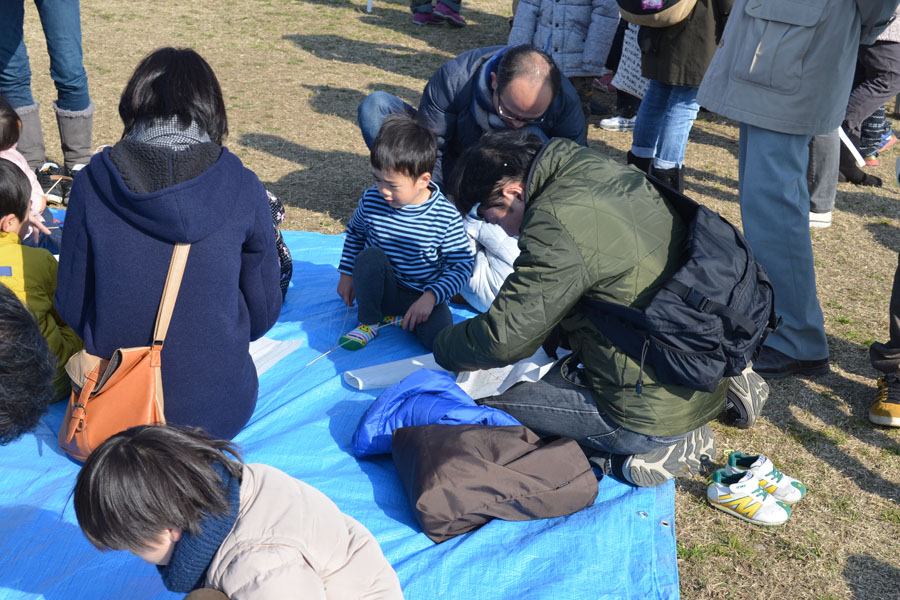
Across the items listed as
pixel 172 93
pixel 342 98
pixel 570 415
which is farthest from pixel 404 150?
pixel 342 98

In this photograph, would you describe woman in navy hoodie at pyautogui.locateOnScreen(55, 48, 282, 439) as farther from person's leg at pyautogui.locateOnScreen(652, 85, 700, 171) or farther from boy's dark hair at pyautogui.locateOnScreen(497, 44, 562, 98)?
person's leg at pyautogui.locateOnScreen(652, 85, 700, 171)

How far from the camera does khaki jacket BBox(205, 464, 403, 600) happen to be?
147cm

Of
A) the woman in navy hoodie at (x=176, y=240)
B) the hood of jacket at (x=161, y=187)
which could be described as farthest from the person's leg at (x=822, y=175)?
the hood of jacket at (x=161, y=187)

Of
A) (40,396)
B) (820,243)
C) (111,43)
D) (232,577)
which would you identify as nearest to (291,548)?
(232,577)

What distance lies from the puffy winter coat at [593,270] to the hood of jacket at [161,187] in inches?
34.6

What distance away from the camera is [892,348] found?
119 inches

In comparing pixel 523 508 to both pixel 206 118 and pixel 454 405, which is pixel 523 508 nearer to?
pixel 454 405

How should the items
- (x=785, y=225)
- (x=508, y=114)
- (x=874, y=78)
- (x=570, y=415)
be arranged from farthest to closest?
(x=874, y=78)
(x=508, y=114)
(x=785, y=225)
(x=570, y=415)

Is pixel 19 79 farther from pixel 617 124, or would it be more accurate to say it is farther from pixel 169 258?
pixel 617 124

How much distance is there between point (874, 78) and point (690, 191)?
147 centimetres

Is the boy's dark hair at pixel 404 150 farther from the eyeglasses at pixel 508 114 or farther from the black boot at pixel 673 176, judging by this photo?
the black boot at pixel 673 176

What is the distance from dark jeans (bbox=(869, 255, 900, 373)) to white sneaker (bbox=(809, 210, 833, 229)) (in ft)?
6.32

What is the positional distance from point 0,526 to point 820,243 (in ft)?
14.4

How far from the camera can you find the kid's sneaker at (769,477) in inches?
102
